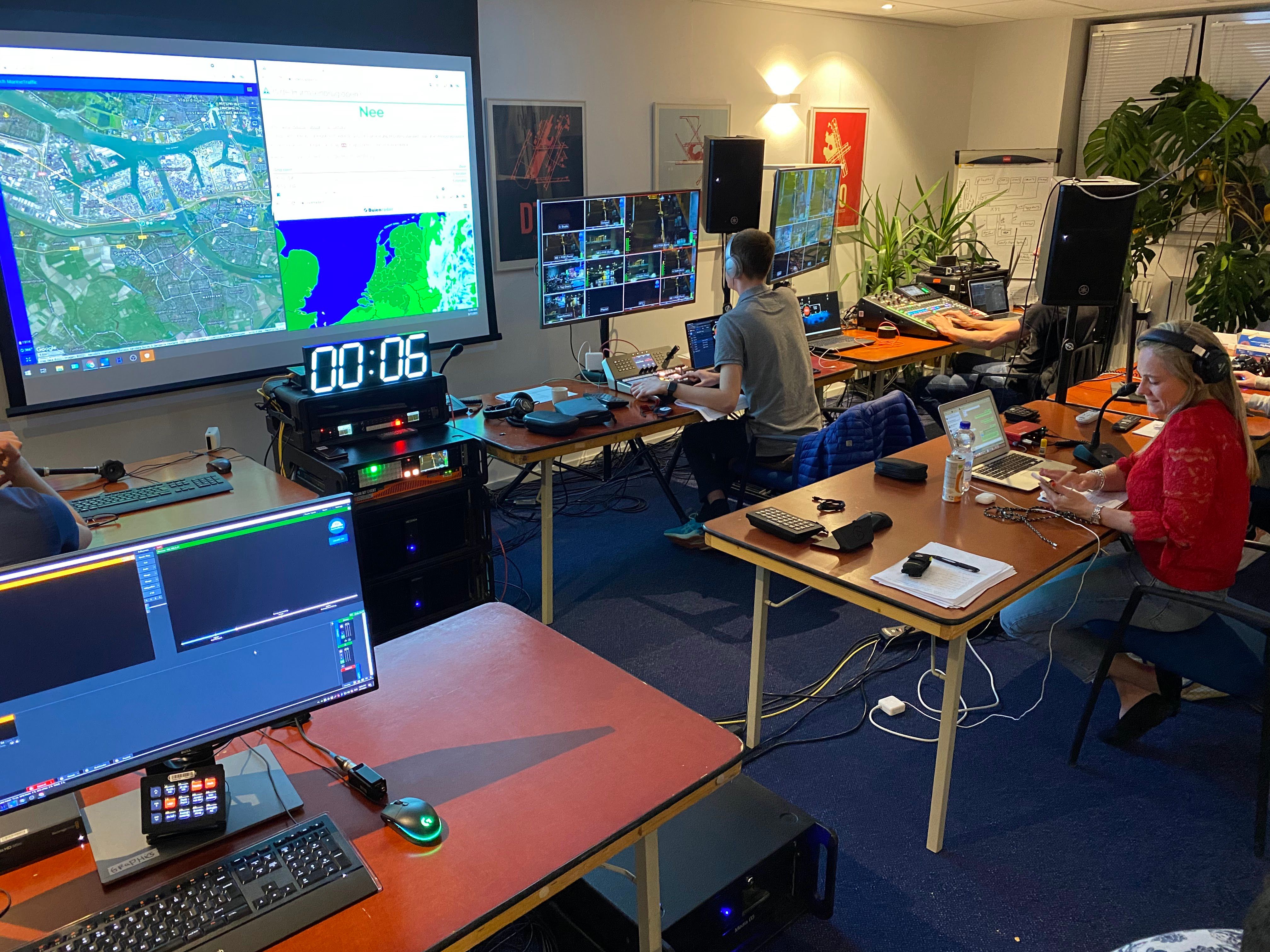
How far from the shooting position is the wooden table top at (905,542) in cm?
221

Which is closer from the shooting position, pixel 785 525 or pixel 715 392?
pixel 785 525

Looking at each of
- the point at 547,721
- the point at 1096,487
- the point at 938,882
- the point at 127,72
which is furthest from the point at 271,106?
the point at 938,882

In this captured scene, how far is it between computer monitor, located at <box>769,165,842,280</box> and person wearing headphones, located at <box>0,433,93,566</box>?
12.2ft

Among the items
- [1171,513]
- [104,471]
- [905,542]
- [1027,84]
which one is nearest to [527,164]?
[104,471]

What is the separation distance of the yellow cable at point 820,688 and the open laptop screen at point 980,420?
2.70 ft

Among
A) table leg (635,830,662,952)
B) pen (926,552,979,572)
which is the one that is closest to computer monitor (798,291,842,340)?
pen (926,552,979,572)

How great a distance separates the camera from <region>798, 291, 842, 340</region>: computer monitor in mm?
5020

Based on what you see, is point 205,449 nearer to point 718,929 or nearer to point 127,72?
point 127,72

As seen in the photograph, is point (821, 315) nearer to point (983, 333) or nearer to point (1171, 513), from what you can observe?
point (983, 333)

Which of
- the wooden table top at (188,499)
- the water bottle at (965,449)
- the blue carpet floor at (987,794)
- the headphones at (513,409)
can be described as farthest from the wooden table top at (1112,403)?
the wooden table top at (188,499)

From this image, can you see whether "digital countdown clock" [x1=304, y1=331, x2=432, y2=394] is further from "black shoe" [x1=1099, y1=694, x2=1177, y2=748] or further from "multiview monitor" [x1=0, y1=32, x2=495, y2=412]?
"black shoe" [x1=1099, y1=694, x2=1177, y2=748]

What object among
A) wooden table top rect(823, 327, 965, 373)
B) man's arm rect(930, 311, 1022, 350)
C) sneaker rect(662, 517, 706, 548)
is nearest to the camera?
sneaker rect(662, 517, 706, 548)

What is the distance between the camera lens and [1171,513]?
7.95ft

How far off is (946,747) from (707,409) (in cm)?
185
